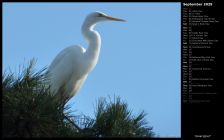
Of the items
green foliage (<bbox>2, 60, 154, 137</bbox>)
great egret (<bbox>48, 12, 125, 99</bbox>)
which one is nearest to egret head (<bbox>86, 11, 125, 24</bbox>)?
great egret (<bbox>48, 12, 125, 99</bbox>)

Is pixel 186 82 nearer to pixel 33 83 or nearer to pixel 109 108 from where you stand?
pixel 109 108

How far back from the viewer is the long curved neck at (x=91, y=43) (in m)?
6.38

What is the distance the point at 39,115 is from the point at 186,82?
1.02 meters

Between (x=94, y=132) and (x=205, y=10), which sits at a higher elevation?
(x=205, y=10)

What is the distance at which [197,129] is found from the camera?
4027 millimetres

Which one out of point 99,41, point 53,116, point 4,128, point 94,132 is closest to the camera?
point 4,128

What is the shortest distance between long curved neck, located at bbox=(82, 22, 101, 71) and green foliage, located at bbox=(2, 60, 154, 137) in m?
1.84

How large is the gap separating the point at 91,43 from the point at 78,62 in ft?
0.96

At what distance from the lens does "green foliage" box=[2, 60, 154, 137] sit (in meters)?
3.90

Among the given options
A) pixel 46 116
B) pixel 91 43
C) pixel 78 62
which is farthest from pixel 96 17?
pixel 46 116

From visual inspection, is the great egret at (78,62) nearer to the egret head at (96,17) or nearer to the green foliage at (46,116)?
the egret head at (96,17)

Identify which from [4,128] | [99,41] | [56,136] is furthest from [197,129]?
[99,41]

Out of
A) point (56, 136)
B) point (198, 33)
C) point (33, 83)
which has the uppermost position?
point (198, 33)

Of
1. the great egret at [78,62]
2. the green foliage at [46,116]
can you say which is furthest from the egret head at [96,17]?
the green foliage at [46,116]
